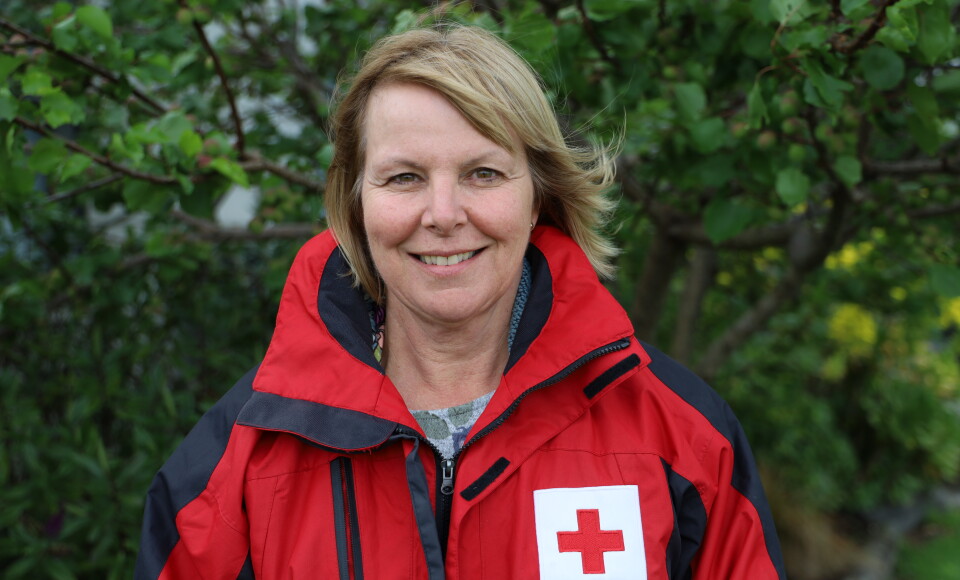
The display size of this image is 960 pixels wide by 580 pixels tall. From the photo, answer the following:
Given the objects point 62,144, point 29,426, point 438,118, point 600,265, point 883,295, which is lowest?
point 883,295

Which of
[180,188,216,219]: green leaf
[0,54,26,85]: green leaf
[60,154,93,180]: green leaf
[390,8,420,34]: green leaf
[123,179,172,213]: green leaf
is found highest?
[390,8,420,34]: green leaf

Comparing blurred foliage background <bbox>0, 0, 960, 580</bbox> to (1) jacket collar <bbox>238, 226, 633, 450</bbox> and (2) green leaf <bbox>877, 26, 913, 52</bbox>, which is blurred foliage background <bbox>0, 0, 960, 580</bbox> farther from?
(1) jacket collar <bbox>238, 226, 633, 450</bbox>

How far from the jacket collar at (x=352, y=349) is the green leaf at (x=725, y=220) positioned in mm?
672

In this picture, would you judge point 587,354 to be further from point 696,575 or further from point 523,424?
point 696,575

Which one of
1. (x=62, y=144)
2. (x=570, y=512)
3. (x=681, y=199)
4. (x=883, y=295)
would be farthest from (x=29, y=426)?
(x=883, y=295)

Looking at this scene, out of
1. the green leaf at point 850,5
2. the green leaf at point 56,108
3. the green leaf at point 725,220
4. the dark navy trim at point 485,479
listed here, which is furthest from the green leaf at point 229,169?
the green leaf at point 850,5

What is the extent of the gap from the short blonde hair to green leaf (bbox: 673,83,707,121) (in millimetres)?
284

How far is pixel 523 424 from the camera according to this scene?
1.58 metres

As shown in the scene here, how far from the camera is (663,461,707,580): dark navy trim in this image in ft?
5.18

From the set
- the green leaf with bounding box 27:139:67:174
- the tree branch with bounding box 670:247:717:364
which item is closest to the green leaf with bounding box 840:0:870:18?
the green leaf with bounding box 27:139:67:174

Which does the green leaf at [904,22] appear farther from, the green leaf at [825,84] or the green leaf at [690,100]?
the green leaf at [690,100]

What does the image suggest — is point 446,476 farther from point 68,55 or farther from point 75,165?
point 68,55

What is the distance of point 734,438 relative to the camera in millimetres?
1682

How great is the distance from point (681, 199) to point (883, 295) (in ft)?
6.73
